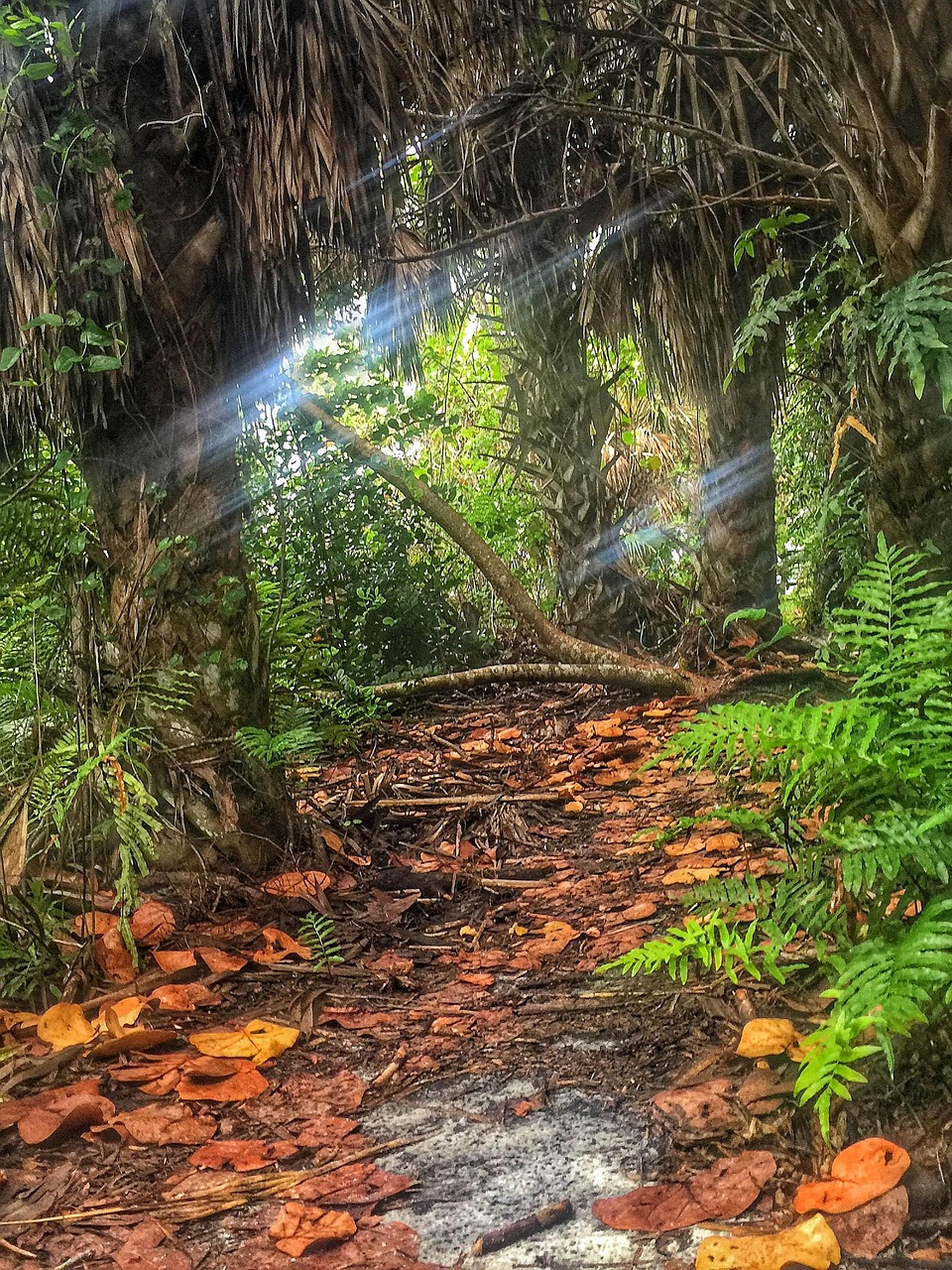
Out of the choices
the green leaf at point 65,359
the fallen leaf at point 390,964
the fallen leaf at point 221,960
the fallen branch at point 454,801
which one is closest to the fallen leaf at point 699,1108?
the fallen leaf at point 390,964

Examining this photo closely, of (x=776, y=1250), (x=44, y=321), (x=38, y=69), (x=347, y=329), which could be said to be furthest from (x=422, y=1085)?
(x=347, y=329)

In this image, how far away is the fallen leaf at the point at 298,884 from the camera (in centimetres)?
268

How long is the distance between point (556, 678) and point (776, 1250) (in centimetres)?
382

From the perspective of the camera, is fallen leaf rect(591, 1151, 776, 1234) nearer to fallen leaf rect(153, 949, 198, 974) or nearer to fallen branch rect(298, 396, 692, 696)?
fallen leaf rect(153, 949, 198, 974)

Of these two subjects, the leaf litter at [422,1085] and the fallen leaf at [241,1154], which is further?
the fallen leaf at [241,1154]

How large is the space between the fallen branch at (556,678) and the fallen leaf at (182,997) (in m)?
2.53

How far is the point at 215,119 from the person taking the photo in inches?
109

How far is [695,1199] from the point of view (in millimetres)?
1332

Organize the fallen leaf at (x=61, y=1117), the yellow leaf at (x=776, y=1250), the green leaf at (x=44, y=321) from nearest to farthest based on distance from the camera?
the yellow leaf at (x=776, y=1250) → the fallen leaf at (x=61, y=1117) → the green leaf at (x=44, y=321)

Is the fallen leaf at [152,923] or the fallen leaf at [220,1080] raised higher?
the fallen leaf at [152,923]

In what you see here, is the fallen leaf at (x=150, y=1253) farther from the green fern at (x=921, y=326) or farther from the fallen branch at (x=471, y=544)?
the fallen branch at (x=471, y=544)

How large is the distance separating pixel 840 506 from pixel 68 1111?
305cm

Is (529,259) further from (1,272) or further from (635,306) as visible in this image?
(1,272)

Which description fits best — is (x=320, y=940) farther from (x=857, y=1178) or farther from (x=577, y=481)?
(x=577, y=481)
